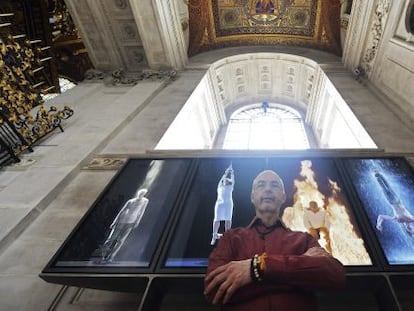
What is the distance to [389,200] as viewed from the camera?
332cm

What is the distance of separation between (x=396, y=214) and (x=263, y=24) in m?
11.0

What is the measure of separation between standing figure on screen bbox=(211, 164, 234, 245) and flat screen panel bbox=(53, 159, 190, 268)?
489mm

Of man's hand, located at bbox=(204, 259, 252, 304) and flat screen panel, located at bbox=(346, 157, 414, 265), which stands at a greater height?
man's hand, located at bbox=(204, 259, 252, 304)

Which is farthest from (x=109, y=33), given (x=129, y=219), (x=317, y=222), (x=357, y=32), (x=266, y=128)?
(x=317, y=222)

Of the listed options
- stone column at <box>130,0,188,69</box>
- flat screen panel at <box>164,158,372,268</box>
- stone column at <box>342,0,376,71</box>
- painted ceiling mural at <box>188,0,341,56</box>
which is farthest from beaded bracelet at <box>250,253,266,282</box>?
painted ceiling mural at <box>188,0,341,56</box>

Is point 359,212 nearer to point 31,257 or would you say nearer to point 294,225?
point 294,225

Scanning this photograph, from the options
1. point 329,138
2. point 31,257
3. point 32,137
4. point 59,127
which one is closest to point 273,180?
point 31,257

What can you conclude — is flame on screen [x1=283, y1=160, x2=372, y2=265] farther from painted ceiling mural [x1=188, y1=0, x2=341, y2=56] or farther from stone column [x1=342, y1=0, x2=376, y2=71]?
painted ceiling mural [x1=188, y1=0, x2=341, y2=56]

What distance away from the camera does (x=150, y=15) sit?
→ 9453 millimetres

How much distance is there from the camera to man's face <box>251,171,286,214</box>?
2.41 m

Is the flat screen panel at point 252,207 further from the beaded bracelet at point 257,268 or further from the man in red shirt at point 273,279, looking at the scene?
the beaded bracelet at point 257,268

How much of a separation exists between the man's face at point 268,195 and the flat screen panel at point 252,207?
0.56 m

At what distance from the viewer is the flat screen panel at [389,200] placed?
8.91 ft

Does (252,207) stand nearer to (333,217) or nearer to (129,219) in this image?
(333,217)
